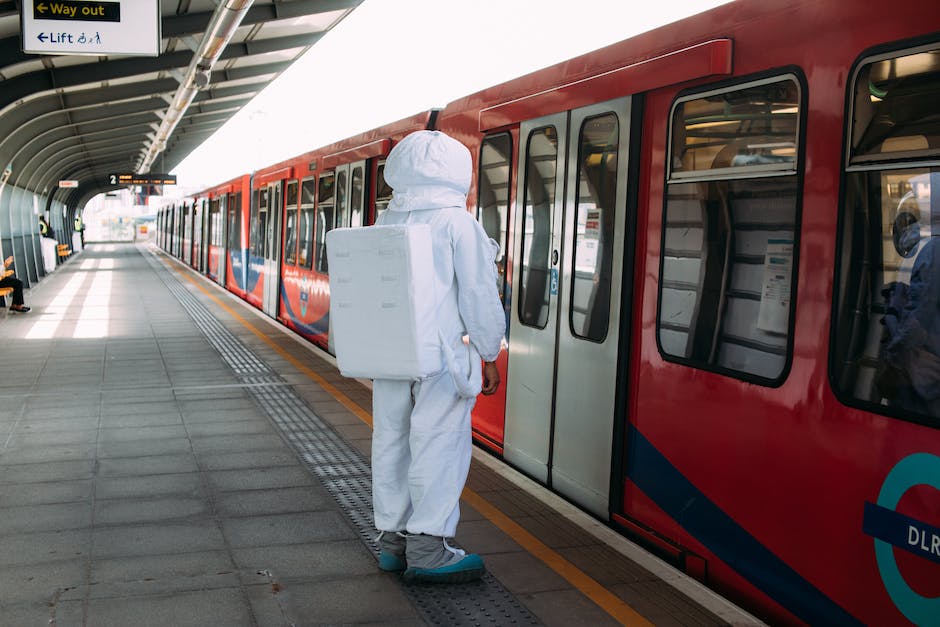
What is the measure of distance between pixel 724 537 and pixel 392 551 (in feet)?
4.47

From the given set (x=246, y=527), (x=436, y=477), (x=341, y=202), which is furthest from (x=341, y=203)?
(x=436, y=477)

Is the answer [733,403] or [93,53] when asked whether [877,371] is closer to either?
[733,403]

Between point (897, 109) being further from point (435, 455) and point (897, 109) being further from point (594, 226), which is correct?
point (435, 455)

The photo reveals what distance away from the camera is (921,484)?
2.72 metres

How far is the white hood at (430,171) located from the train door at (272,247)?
10330mm

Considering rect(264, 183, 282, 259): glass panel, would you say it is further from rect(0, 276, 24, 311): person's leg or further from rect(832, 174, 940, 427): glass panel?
rect(832, 174, 940, 427): glass panel

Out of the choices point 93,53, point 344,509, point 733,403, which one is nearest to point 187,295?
point 93,53

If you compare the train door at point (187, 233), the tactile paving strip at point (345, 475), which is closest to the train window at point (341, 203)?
the tactile paving strip at point (345, 475)

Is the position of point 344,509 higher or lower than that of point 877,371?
lower

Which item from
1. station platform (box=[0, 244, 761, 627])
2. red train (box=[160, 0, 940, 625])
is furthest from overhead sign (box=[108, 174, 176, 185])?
red train (box=[160, 0, 940, 625])

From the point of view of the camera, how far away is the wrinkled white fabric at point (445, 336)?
3633 millimetres

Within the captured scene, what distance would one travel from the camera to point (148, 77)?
55.5 feet

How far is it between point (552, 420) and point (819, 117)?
2.43 metres

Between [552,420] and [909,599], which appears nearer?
[909,599]
